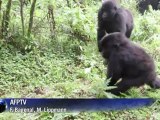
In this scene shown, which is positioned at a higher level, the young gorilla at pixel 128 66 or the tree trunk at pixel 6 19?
the tree trunk at pixel 6 19

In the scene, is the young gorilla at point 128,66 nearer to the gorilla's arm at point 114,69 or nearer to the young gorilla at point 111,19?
the gorilla's arm at point 114,69

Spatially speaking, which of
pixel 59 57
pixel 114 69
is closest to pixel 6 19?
pixel 59 57

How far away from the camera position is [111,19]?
212 inches

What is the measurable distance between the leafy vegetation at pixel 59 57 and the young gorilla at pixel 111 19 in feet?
1.18

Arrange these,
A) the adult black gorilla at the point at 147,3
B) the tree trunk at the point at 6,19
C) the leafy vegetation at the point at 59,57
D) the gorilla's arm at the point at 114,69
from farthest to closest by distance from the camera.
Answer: the adult black gorilla at the point at 147,3
the tree trunk at the point at 6,19
the gorilla's arm at the point at 114,69
the leafy vegetation at the point at 59,57

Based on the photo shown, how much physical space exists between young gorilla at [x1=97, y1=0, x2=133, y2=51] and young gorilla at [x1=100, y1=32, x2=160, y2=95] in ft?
4.09

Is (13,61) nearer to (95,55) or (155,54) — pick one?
(95,55)

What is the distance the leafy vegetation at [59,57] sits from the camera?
386 centimetres

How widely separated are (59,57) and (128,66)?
4.75 feet

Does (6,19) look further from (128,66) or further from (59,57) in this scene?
(128,66)

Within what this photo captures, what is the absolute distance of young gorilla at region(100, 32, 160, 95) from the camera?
158 inches

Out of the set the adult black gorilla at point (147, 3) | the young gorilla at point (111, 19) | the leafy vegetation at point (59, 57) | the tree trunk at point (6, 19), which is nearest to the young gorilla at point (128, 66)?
the leafy vegetation at point (59, 57)

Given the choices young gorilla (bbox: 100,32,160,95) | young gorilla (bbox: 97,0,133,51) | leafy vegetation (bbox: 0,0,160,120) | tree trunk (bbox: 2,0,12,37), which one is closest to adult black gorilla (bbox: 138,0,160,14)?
leafy vegetation (bbox: 0,0,160,120)

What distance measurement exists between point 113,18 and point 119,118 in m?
2.17
